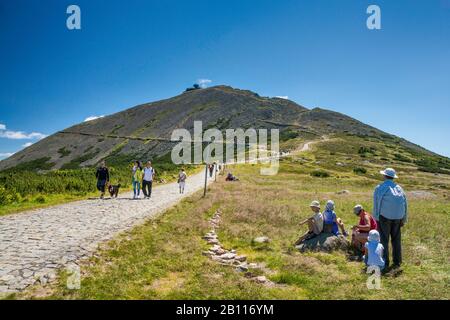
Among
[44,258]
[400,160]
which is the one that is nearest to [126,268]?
[44,258]

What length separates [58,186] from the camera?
24672 millimetres

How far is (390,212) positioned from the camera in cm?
1017

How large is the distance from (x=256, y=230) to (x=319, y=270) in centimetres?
556

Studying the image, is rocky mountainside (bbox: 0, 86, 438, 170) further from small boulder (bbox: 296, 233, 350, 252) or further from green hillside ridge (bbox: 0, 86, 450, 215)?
small boulder (bbox: 296, 233, 350, 252)

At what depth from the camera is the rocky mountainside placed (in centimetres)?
12518

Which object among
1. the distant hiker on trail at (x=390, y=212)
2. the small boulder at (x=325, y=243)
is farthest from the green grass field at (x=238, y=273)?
the distant hiker on trail at (x=390, y=212)

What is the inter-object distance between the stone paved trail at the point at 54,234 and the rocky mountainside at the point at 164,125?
95101 millimetres

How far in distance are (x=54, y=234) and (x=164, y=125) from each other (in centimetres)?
13727

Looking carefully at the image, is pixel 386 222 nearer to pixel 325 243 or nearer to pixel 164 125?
pixel 325 243

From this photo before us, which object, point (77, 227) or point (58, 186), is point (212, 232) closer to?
point (77, 227)

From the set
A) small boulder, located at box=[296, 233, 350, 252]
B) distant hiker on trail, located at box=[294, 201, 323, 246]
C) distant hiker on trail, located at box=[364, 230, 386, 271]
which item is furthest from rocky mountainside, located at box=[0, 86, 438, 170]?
distant hiker on trail, located at box=[364, 230, 386, 271]

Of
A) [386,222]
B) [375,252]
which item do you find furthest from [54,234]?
[386,222]

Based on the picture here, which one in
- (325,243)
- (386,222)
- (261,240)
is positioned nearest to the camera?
(386,222)
